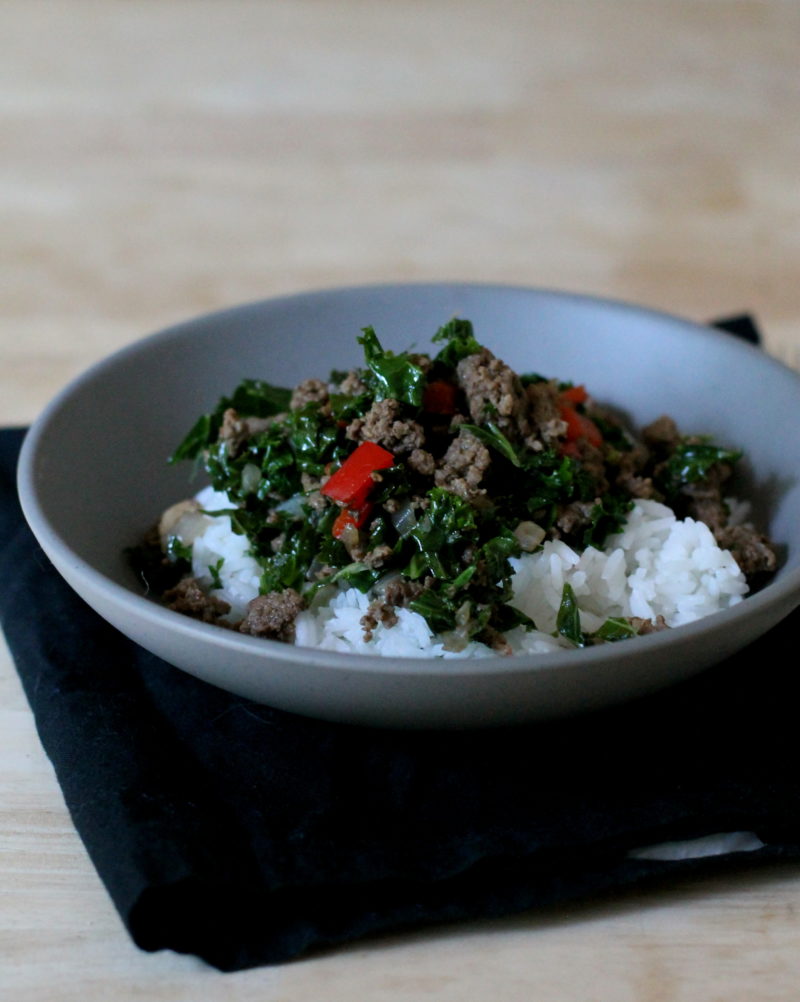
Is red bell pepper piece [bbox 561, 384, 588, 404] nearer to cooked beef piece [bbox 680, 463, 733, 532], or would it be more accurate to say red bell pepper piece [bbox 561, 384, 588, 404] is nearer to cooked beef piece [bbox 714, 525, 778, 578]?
cooked beef piece [bbox 680, 463, 733, 532]

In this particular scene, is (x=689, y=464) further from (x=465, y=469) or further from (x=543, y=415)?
(x=465, y=469)

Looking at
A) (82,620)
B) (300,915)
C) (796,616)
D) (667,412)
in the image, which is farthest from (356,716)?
(667,412)

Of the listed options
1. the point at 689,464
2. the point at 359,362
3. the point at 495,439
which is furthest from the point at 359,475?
the point at 359,362

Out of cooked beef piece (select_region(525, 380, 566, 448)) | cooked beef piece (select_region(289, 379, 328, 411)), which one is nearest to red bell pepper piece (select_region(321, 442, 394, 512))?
cooked beef piece (select_region(289, 379, 328, 411))

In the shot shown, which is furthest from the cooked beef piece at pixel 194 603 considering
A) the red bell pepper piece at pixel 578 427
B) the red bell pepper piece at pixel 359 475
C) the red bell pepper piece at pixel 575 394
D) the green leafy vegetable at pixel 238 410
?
the red bell pepper piece at pixel 575 394

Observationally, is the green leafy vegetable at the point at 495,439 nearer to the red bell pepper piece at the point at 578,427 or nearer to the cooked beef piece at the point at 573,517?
the cooked beef piece at the point at 573,517

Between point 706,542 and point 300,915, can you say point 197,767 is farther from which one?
point 706,542

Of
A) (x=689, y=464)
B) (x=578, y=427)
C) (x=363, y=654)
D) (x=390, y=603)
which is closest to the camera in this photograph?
(x=363, y=654)
